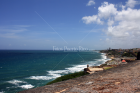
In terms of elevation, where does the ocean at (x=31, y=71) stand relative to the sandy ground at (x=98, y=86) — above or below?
below

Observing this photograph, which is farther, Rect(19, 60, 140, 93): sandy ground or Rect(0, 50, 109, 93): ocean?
Rect(0, 50, 109, 93): ocean

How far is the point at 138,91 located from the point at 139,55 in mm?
12760

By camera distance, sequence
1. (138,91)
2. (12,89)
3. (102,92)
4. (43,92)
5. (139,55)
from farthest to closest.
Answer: (12,89) < (139,55) < (43,92) < (102,92) < (138,91)

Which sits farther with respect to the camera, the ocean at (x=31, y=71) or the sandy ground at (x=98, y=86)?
the ocean at (x=31, y=71)

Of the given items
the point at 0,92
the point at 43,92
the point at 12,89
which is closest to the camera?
the point at 43,92

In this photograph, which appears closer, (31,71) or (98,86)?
(98,86)

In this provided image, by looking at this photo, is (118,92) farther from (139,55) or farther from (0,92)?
(0,92)

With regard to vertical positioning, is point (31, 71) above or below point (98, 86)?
below

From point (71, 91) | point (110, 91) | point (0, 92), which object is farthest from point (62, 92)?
point (0, 92)

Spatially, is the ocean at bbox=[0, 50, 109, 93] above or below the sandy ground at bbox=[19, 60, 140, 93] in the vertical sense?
below

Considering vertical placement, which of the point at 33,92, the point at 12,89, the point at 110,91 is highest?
the point at 110,91

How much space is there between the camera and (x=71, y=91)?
2.99 meters

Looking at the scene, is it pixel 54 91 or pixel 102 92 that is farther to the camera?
pixel 54 91

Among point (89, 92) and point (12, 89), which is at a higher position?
point (89, 92)
